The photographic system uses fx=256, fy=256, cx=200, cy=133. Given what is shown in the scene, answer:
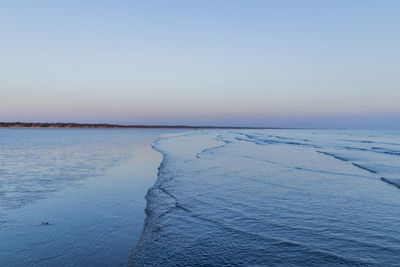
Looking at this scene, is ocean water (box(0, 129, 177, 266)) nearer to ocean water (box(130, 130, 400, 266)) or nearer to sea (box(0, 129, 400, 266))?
sea (box(0, 129, 400, 266))

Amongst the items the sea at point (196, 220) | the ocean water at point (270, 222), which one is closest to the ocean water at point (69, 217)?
the sea at point (196, 220)

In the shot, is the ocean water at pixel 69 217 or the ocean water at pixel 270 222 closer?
the ocean water at pixel 69 217

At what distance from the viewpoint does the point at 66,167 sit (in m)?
12.6

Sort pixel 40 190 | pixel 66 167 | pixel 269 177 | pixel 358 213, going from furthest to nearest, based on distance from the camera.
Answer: pixel 66 167
pixel 269 177
pixel 40 190
pixel 358 213

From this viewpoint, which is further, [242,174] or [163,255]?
[242,174]

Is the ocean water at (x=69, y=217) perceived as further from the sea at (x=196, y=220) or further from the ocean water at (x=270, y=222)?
the ocean water at (x=270, y=222)

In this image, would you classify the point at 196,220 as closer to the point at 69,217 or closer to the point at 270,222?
the point at 270,222

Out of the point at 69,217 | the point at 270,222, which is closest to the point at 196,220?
the point at 270,222

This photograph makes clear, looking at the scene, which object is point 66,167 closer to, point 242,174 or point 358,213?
point 242,174

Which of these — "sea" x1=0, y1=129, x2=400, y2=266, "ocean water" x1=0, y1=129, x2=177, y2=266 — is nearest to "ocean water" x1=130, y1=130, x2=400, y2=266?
"sea" x1=0, y1=129, x2=400, y2=266

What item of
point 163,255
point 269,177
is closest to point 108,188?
point 163,255

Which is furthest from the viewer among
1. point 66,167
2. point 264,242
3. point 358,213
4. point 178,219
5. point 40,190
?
point 66,167

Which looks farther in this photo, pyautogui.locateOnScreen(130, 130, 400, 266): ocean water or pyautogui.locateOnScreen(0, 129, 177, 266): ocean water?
pyautogui.locateOnScreen(130, 130, 400, 266): ocean water

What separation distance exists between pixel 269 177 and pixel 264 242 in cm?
651
